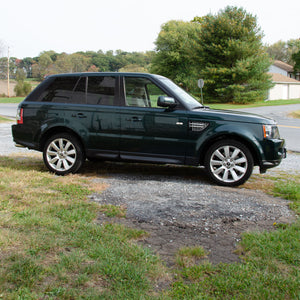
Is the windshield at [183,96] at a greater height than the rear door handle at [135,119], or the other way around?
the windshield at [183,96]

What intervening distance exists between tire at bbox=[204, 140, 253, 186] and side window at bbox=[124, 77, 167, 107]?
1320 mm

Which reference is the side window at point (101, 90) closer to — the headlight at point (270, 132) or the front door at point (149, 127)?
the front door at point (149, 127)

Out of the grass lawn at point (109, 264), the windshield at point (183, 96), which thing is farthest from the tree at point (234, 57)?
the grass lawn at point (109, 264)

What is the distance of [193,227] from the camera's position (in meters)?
4.05

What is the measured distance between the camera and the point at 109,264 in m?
Answer: 3.00

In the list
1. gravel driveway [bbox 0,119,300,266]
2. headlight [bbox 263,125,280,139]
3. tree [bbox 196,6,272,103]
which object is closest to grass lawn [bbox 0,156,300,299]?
gravel driveway [bbox 0,119,300,266]

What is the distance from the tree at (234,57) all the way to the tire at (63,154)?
37.3 m

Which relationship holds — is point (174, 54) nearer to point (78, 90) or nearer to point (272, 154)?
point (78, 90)

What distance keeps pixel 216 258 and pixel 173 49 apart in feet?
201

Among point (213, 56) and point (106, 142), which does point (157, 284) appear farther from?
point (213, 56)

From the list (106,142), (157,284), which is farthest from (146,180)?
(157,284)

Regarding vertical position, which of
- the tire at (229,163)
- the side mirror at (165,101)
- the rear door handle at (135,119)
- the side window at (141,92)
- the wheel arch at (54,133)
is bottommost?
the tire at (229,163)

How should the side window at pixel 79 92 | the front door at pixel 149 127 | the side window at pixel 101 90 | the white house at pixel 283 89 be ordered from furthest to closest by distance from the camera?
the white house at pixel 283 89 → the side window at pixel 79 92 → the side window at pixel 101 90 → the front door at pixel 149 127

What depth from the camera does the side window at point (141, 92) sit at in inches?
247
